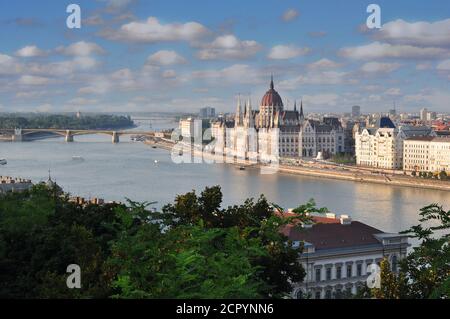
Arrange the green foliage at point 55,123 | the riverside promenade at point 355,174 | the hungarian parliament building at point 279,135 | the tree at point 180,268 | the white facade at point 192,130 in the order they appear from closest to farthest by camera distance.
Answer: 1. the tree at point 180,268
2. the riverside promenade at point 355,174
3. the hungarian parliament building at point 279,135
4. the white facade at point 192,130
5. the green foliage at point 55,123

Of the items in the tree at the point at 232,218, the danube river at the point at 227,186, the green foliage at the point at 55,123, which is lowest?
the danube river at the point at 227,186

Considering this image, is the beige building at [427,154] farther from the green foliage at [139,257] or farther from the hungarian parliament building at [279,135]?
the green foliage at [139,257]

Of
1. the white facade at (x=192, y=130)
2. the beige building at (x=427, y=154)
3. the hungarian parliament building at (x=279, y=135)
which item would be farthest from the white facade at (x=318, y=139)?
the white facade at (x=192, y=130)

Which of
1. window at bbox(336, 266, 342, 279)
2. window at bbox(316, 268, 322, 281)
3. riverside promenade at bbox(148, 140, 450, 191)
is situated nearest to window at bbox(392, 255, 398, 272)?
window at bbox(336, 266, 342, 279)

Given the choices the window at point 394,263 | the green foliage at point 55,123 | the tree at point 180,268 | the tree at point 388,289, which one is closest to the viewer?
the tree at point 180,268

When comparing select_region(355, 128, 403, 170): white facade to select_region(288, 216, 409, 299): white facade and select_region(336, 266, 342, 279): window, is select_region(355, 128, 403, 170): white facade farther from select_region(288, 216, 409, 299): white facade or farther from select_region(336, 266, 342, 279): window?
select_region(336, 266, 342, 279): window

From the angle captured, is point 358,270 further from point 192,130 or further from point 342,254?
point 192,130

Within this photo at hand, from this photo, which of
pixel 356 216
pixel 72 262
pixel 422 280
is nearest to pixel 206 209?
pixel 72 262
